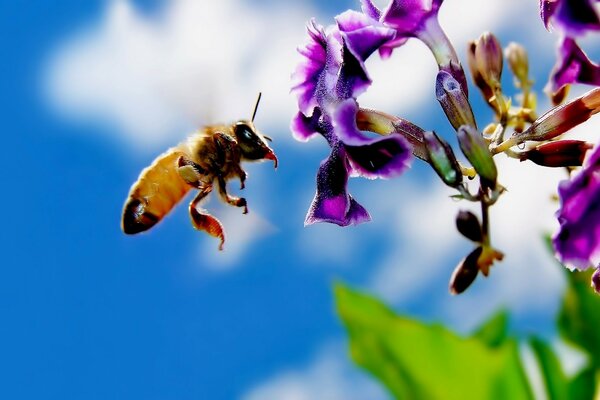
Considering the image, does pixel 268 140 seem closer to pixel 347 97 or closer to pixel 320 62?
pixel 320 62

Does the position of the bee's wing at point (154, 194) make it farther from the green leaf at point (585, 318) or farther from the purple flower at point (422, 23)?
the green leaf at point (585, 318)


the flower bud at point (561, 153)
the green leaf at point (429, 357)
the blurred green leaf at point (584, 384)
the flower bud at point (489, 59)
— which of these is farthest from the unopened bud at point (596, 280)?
the blurred green leaf at point (584, 384)

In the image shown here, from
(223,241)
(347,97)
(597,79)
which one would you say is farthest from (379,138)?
(223,241)

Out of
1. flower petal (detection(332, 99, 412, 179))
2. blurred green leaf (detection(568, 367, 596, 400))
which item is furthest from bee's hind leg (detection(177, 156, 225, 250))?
blurred green leaf (detection(568, 367, 596, 400))

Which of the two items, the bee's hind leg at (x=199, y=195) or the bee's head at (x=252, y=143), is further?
the bee's head at (x=252, y=143)

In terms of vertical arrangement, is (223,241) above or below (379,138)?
above

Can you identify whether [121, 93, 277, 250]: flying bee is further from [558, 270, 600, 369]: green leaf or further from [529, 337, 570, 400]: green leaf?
[529, 337, 570, 400]: green leaf

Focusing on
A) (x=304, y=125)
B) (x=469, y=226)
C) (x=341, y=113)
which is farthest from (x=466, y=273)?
(x=304, y=125)
